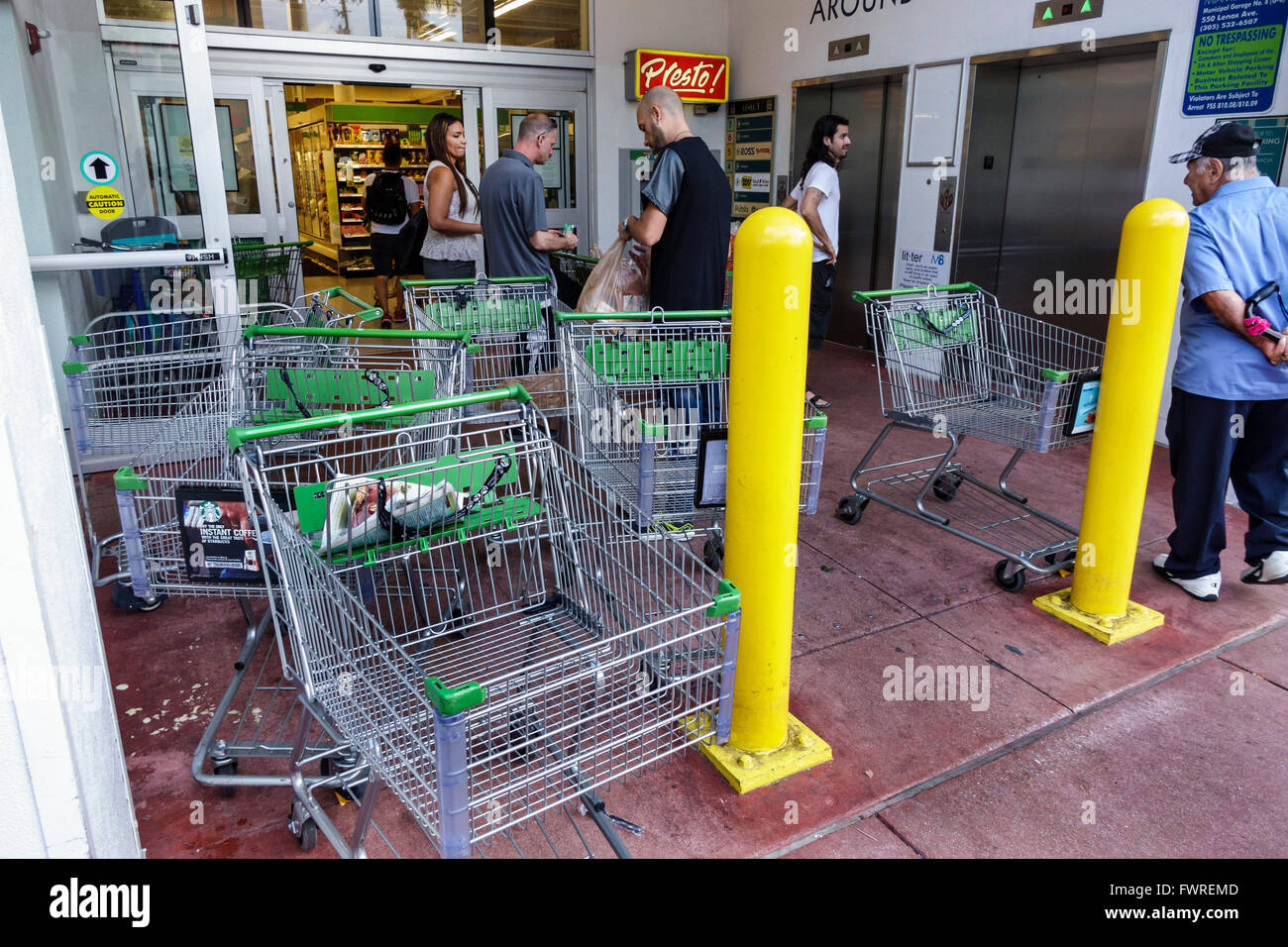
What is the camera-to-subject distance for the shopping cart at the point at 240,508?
2326mm

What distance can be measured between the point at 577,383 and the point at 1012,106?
200 inches

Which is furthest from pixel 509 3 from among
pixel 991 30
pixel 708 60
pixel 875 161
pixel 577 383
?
pixel 577 383

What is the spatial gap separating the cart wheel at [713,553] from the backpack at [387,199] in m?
5.74

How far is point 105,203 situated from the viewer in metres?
5.55

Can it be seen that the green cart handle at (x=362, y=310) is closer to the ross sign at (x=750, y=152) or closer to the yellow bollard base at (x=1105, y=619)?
the yellow bollard base at (x=1105, y=619)

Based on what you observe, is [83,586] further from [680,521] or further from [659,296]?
[659,296]

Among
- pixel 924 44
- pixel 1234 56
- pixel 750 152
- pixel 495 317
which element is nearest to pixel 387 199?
pixel 750 152

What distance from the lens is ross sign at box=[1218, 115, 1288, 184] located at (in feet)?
15.6

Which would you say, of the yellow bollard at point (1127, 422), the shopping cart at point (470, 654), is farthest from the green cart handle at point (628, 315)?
the yellow bollard at point (1127, 422)

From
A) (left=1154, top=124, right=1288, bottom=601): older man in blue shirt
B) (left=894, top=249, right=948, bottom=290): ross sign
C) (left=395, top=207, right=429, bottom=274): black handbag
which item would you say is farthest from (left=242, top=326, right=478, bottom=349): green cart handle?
(left=894, top=249, right=948, bottom=290): ross sign

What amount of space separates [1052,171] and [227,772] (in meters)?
6.52

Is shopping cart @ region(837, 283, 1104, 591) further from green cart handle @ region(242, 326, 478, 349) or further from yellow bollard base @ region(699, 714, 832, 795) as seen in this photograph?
green cart handle @ region(242, 326, 478, 349)

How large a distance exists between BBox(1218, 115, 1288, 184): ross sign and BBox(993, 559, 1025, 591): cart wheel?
2.94 metres

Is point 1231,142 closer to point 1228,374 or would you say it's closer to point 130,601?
point 1228,374
